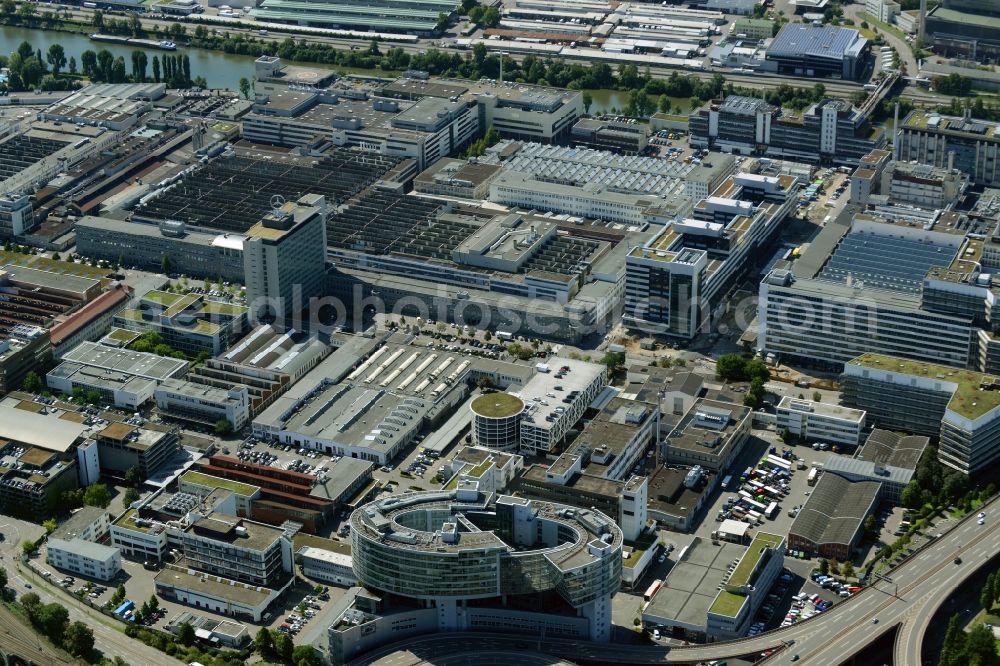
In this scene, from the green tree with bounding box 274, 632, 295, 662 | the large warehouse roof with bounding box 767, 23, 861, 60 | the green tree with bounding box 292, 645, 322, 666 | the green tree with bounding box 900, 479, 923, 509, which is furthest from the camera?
the large warehouse roof with bounding box 767, 23, 861, 60

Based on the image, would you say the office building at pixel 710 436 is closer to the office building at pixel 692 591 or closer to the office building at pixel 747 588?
the office building at pixel 692 591

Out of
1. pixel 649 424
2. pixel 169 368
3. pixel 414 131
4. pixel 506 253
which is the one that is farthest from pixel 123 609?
pixel 414 131

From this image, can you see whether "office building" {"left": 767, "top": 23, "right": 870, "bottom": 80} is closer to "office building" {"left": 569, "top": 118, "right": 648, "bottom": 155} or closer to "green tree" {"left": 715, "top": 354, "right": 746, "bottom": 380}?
"office building" {"left": 569, "top": 118, "right": 648, "bottom": 155}

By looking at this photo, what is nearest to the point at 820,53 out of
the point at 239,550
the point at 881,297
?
the point at 881,297

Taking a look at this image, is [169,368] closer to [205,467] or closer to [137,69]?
[205,467]

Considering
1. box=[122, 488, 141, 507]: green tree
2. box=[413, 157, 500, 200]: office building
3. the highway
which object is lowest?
the highway

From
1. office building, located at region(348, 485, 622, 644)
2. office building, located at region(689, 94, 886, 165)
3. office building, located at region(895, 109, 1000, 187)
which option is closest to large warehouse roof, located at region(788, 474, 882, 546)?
office building, located at region(348, 485, 622, 644)

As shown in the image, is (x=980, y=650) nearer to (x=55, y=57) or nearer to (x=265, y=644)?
(x=265, y=644)
